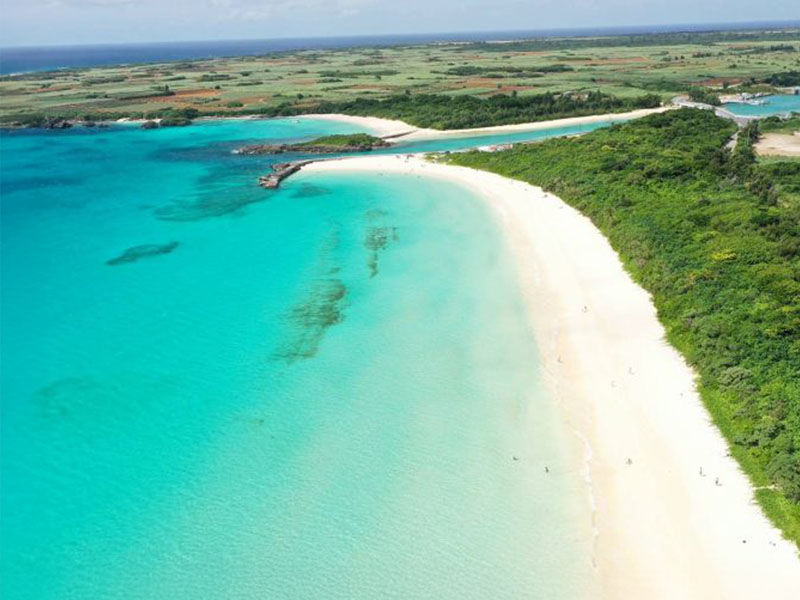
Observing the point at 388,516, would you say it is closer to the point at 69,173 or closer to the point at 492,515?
the point at 492,515

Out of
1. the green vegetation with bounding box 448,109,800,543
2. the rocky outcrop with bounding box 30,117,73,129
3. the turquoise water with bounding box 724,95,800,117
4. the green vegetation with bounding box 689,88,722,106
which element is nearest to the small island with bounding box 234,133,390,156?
the green vegetation with bounding box 448,109,800,543

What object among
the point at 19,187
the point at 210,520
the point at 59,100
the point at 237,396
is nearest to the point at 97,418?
the point at 237,396

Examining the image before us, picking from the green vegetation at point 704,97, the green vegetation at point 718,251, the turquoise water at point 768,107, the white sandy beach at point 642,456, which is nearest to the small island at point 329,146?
the green vegetation at point 718,251

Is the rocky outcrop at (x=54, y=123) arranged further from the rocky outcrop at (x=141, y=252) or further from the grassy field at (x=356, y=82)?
the rocky outcrop at (x=141, y=252)

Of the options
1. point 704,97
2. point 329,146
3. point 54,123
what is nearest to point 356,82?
point 54,123

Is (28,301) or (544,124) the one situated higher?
(544,124)

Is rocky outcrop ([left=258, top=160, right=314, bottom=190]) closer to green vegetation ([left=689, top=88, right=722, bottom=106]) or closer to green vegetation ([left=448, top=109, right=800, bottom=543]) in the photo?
green vegetation ([left=448, top=109, right=800, bottom=543])
